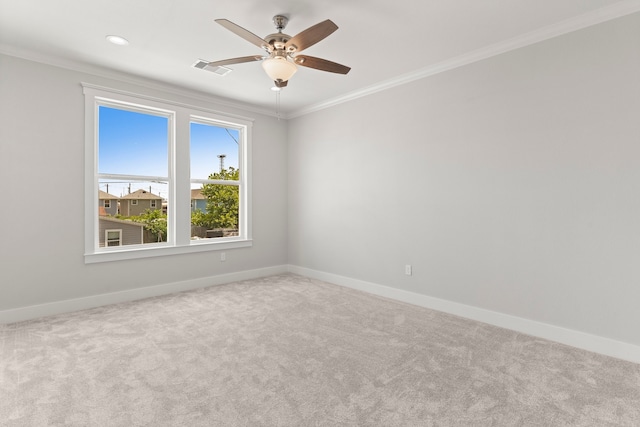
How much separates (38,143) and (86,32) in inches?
51.1

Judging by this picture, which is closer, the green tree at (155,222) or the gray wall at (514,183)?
the gray wall at (514,183)

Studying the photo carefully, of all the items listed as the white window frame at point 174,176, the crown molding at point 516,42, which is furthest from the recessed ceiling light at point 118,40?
the crown molding at point 516,42

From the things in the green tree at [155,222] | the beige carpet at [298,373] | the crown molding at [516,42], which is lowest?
the beige carpet at [298,373]

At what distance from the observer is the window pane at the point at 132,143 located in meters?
3.95

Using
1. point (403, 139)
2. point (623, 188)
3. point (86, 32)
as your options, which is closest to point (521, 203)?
point (623, 188)

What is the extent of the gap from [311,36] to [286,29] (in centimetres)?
69

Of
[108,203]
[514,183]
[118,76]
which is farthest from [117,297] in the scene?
[514,183]

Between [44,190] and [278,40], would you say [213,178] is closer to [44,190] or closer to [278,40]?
[44,190]

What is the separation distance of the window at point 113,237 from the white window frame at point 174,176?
7 centimetres

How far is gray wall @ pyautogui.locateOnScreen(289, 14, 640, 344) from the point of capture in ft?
8.46

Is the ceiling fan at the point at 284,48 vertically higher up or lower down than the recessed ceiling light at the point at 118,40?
lower down

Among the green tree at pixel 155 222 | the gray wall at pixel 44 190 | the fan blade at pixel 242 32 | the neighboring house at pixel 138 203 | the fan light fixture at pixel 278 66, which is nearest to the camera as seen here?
the fan blade at pixel 242 32

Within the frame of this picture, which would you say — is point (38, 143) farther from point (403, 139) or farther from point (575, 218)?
point (575, 218)

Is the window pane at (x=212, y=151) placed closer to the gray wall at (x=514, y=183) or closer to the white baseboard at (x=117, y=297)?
the white baseboard at (x=117, y=297)
